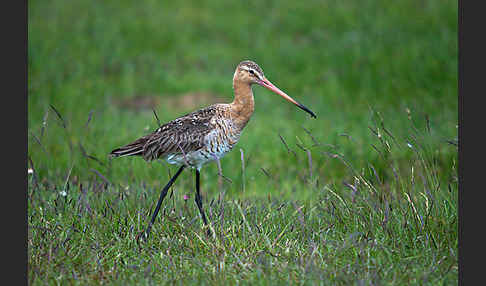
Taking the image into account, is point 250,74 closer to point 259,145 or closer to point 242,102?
point 242,102

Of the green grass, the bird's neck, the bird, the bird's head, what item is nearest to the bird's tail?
the bird

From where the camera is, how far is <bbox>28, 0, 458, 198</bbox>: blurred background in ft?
26.2

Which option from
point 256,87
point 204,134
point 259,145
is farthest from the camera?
point 256,87

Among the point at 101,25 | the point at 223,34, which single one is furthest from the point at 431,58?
the point at 101,25

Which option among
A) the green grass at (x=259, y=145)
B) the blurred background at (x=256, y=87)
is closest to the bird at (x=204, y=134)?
the green grass at (x=259, y=145)

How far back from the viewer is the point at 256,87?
1098cm

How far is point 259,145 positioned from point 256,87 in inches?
107

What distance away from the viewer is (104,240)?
494 cm

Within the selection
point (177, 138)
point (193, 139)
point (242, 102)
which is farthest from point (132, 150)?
point (242, 102)

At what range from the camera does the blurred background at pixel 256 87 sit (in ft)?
26.2

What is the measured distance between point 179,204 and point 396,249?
2414 mm

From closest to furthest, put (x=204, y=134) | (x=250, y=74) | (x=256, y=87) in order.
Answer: (x=204, y=134)
(x=250, y=74)
(x=256, y=87)

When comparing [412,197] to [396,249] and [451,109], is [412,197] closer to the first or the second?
[396,249]

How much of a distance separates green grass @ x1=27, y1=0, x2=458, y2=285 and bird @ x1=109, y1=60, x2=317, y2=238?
0.41 metres
